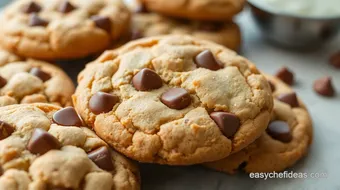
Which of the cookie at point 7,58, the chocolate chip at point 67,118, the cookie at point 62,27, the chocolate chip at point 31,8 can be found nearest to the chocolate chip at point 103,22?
the cookie at point 62,27

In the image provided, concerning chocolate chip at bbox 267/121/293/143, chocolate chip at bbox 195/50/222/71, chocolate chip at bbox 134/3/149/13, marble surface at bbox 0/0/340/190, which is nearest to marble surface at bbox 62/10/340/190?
marble surface at bbox 0/0/340/190

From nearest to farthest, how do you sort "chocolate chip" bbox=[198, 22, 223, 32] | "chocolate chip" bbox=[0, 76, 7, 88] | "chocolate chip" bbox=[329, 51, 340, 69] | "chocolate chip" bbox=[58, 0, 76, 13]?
1. "chocolate chip" bbox=[0, 76, 7, 88]
2. "chocolate chip" bbox=[58, 0, 76, 13]
3. "chocolate chip" bbox=[198, 22, 223, 32]
4. "chocolate chip" bbox=[329, 51, 340, 69]

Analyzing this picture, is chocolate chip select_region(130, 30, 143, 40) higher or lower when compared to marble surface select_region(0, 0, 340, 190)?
higher

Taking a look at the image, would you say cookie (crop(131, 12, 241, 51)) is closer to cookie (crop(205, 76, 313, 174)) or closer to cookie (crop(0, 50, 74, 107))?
cookie (crop(0, 50, 74, 107))

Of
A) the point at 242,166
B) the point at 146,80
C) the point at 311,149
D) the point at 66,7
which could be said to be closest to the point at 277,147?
the point at 242,166

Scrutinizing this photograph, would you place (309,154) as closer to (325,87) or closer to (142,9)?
(325,87)

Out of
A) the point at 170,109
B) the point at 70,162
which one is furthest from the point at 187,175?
the point at 70,162

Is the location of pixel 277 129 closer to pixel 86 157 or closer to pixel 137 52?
pixel 137 52
